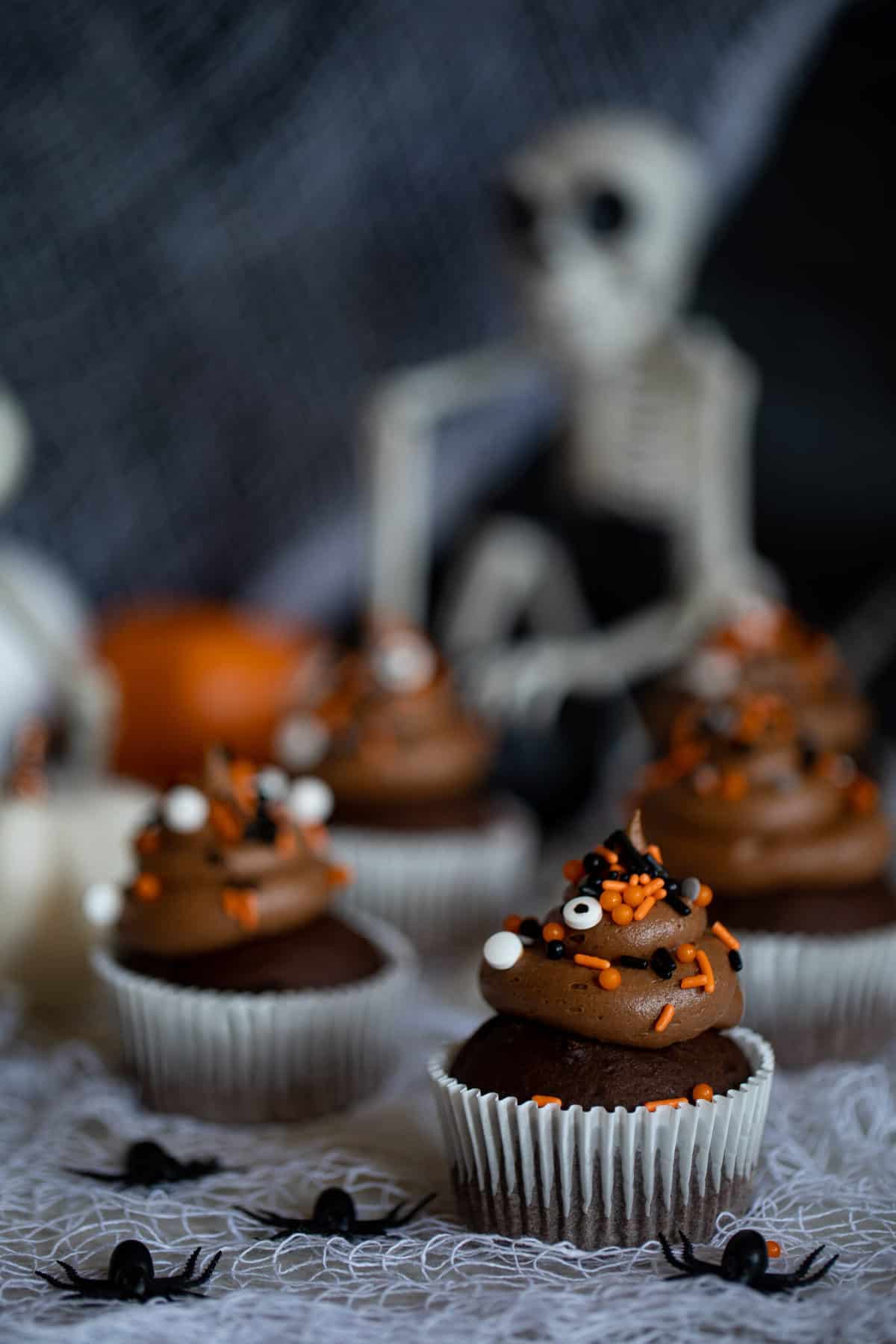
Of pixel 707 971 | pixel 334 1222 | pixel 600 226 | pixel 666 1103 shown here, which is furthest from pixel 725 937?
pixel 600 226

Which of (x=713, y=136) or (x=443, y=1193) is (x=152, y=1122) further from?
(x=713, y=136)

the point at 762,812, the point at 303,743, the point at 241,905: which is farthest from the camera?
the point at 303,743

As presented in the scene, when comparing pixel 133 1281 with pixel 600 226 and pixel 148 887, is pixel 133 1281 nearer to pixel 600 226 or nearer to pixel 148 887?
pixel 148 887

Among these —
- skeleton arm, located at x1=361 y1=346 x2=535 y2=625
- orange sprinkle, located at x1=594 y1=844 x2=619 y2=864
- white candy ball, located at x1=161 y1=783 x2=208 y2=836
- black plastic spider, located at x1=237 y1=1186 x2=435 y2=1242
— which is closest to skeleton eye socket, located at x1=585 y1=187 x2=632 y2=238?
skeleton arm, located at x1=361 y1=346 x2=535 y2=625

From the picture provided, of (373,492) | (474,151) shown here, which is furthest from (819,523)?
(474,151)

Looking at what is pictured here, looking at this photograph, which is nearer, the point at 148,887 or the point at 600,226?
the point at 148,887

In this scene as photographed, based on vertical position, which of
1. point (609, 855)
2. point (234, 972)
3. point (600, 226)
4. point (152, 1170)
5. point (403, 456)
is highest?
point (600, 226)

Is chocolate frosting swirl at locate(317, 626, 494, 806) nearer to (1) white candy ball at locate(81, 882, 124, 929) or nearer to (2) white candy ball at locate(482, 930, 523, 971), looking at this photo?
(1) white candy ball at locate(81, 882, 124, 929)

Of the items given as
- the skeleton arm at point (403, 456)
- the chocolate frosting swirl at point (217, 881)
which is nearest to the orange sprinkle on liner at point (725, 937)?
the chocolate frosting swirl at point (217, 881)
